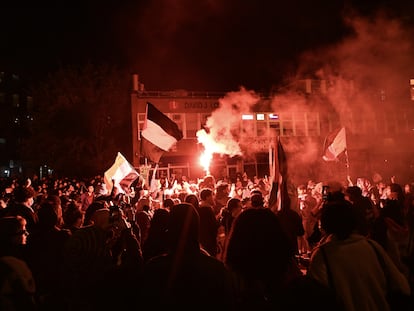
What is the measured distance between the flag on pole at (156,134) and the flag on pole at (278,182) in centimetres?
292

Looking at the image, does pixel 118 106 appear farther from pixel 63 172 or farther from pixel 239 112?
pixel 239 112

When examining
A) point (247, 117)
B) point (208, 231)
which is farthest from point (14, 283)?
point (247, 117)

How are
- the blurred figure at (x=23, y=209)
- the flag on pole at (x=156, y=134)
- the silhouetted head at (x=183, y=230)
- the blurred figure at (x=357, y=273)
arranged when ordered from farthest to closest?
1. the flag on pole at (x=156, y=134)
2. the blurred figure at (x=23, y=209)
3. the blurred figure at (x=357, y=273)
4. the silhouetted head at (x=183, y=230)

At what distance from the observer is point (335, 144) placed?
11664 millimetres

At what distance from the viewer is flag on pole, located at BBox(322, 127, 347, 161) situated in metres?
11.5

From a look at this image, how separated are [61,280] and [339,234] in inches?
99.4

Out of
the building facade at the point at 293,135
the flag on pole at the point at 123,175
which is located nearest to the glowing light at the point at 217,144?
the building facade at the point at 293,135

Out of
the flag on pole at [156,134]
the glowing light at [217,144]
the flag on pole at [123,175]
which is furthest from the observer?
the glowing light at [217,144]

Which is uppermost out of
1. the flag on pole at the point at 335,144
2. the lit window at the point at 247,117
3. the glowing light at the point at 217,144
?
the lit window at the point at 247,117

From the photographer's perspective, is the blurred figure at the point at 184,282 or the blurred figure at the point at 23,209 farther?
the blurred figure at the point at 23,209

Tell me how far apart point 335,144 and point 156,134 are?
5371 mm

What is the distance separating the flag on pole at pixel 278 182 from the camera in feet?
24.2

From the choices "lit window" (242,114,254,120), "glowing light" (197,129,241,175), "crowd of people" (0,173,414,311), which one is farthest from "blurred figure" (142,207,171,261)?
"lit window" (242,114,254,120)

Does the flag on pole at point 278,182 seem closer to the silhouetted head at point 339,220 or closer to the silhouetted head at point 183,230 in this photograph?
the silhouetted head at point 339,220
